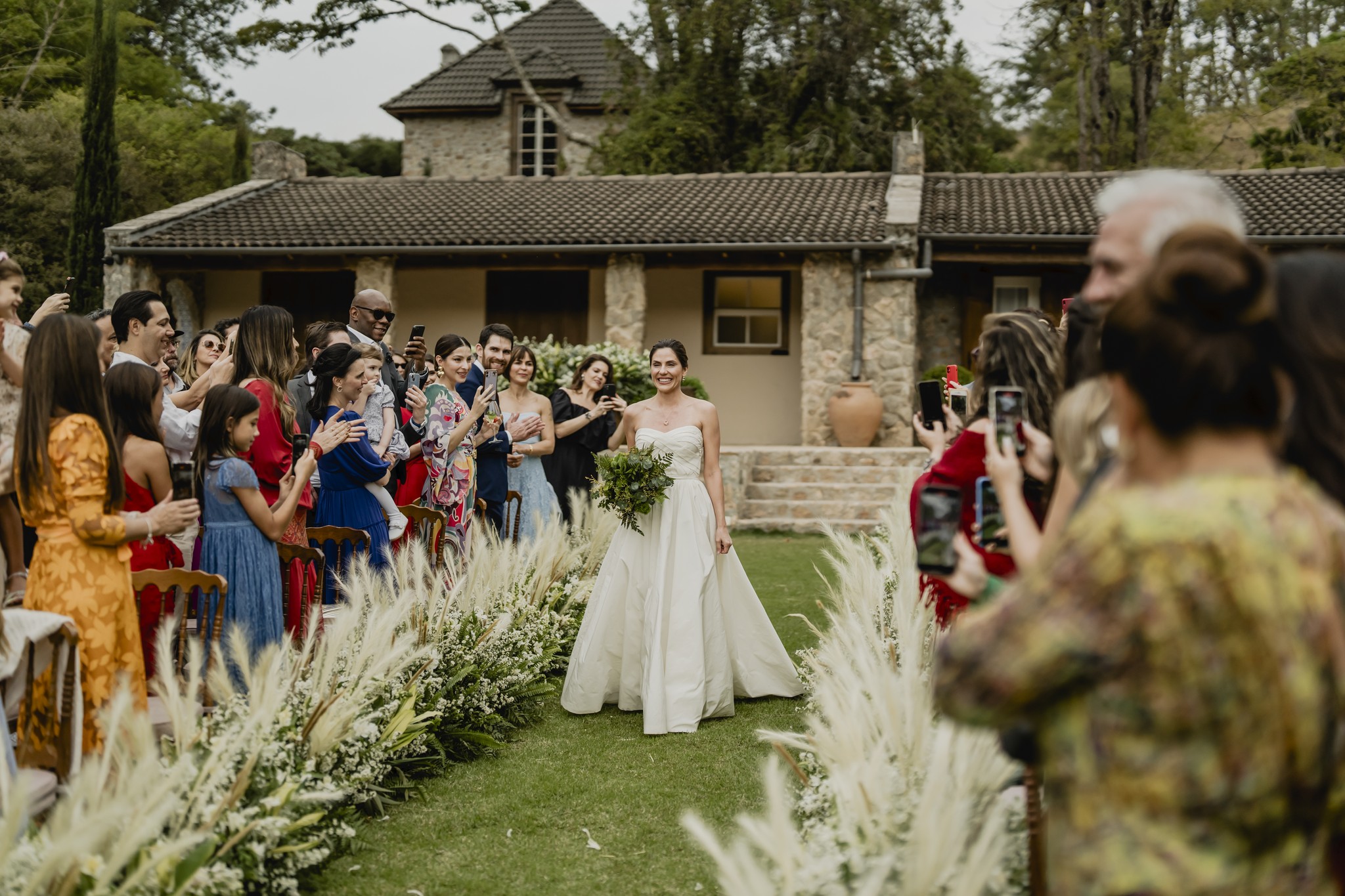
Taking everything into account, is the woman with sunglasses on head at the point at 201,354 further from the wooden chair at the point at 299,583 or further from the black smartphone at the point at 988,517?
the black smartphone at the point at 988,517

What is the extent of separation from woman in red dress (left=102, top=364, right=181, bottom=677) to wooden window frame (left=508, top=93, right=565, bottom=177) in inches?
1029

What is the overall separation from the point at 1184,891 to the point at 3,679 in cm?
313

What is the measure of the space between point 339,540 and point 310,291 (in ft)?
55.5

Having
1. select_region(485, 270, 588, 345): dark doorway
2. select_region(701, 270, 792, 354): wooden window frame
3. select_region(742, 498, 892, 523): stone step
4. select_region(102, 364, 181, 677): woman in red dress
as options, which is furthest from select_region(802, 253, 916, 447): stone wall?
select_region(102, 364, 181, 677): woman in red dress

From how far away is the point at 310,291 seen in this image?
21.5m

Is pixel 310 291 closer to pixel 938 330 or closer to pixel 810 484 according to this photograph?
pixel 810 484

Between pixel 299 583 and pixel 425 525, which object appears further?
pixel 425 525

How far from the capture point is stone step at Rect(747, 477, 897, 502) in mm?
15992

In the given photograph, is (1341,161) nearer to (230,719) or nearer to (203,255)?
(203,255)

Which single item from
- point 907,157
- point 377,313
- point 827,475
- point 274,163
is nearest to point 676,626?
point 377,313

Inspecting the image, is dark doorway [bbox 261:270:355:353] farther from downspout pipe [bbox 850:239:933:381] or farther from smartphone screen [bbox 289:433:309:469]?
smartphone screen [bbox 289:433:309:469]

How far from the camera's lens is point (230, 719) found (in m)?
3.83

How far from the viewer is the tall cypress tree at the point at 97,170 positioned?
24.0 metres

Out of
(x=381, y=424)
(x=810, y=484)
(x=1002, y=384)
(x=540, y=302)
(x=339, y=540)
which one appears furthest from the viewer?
(x=540, y=302)
